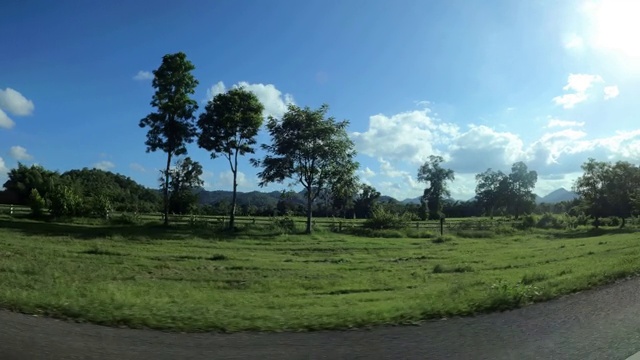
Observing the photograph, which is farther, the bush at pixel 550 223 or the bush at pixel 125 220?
the bush at pixel 550 223

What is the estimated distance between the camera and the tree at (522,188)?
112938 mm

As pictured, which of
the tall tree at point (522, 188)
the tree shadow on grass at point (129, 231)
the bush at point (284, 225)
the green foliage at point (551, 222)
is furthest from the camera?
the tall tree at point (522, 188)

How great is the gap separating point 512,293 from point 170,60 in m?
33.4

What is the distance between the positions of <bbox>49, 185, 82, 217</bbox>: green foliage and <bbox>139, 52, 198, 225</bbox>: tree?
761 cm

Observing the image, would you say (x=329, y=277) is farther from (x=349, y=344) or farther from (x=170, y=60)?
(x=170, y=60)

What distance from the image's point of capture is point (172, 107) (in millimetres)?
36562

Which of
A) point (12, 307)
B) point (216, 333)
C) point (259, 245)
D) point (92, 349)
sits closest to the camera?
point (92, 349)

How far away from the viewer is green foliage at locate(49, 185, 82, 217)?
37594 millimetres

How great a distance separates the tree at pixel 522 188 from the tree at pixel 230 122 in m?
91.7

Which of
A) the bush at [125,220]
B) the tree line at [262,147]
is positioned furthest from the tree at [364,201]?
the bush at [125,220]

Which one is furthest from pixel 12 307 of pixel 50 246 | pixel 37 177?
pixel 37 177

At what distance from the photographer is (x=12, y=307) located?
7434 millimetres

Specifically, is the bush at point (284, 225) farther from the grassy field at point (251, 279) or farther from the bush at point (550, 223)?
the bush at point (550, 223)

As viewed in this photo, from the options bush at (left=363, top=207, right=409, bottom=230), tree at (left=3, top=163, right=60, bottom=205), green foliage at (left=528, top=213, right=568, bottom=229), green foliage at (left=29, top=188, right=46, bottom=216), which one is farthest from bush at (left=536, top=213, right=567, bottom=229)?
tree at (left=3, top=163, right=60, bottom=205)
